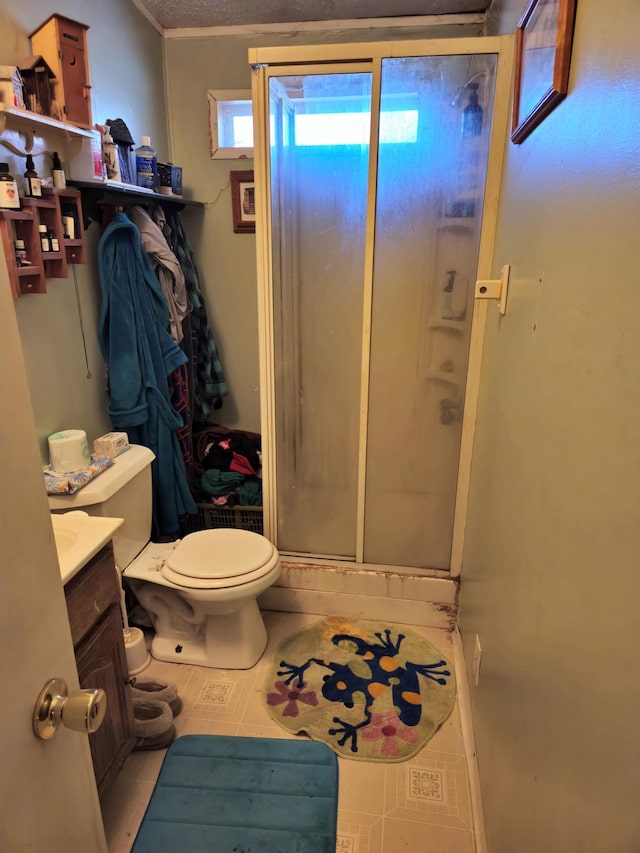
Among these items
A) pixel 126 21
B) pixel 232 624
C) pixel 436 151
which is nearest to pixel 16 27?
pixel 126 21

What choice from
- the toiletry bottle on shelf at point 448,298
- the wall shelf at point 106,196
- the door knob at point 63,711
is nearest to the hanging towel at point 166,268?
the wall shelf at point 106,196

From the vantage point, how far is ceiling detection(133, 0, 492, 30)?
229 cm

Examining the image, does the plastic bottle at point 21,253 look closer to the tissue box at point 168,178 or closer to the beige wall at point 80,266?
the beige wall at point 80,266

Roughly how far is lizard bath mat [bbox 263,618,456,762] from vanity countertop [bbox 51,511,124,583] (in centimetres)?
94

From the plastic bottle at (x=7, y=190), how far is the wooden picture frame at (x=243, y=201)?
4.21 ft

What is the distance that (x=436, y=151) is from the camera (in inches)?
74.0

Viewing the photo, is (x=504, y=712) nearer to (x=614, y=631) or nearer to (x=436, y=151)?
(x=614, y=631)

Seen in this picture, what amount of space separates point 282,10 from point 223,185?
0.77 meters

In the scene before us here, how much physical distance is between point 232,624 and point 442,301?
1430 millimetres

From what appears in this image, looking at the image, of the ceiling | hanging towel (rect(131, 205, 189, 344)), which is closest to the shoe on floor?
hanging towel (rect(131, 205, 189, 344))

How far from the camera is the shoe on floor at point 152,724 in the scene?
171 centimetres

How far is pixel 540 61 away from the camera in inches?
47.3

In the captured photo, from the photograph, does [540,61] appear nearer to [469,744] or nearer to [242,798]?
[469,744]

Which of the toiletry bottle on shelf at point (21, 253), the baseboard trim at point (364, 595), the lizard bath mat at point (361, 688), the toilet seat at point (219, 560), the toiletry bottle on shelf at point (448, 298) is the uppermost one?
the toiletry bottle on shelf at point (21, 253)
